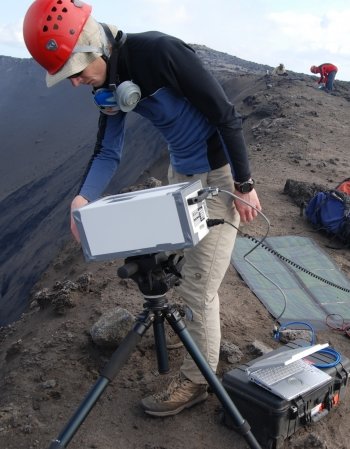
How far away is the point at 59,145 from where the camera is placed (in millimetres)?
35281

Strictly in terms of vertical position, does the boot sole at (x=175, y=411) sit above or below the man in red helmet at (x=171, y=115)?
below

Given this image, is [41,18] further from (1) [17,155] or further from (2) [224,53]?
(2) [224,53]

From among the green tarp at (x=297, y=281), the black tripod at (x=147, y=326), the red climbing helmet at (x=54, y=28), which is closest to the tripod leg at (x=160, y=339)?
the black tripod at (x=147, y=326)

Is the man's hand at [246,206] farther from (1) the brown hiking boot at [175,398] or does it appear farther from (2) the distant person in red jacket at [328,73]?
(2) the distant person in red jacket at [328,73]

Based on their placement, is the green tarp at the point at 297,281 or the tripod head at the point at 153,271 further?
the green tarp at the point at 297,281

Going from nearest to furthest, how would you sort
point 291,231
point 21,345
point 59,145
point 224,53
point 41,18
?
point 41,18 → point 21,345 → point 291,231 → point 59,145 → point 224,53

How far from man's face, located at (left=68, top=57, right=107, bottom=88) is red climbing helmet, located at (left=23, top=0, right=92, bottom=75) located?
0.10 meters

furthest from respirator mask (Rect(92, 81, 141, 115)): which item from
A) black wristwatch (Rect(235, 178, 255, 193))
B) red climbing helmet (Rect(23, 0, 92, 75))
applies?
black wristwatch (Rect(235, 178, 255, 193))

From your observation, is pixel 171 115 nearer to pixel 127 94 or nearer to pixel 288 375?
pixel 127 94

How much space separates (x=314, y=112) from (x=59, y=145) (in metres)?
23.9

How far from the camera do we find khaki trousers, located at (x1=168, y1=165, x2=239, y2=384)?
3014 mm

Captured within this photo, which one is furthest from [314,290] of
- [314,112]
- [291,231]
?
[314,112]

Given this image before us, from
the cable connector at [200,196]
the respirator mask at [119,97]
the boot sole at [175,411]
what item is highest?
the respirator mask at [119,97]

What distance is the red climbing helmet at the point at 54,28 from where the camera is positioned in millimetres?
2594
